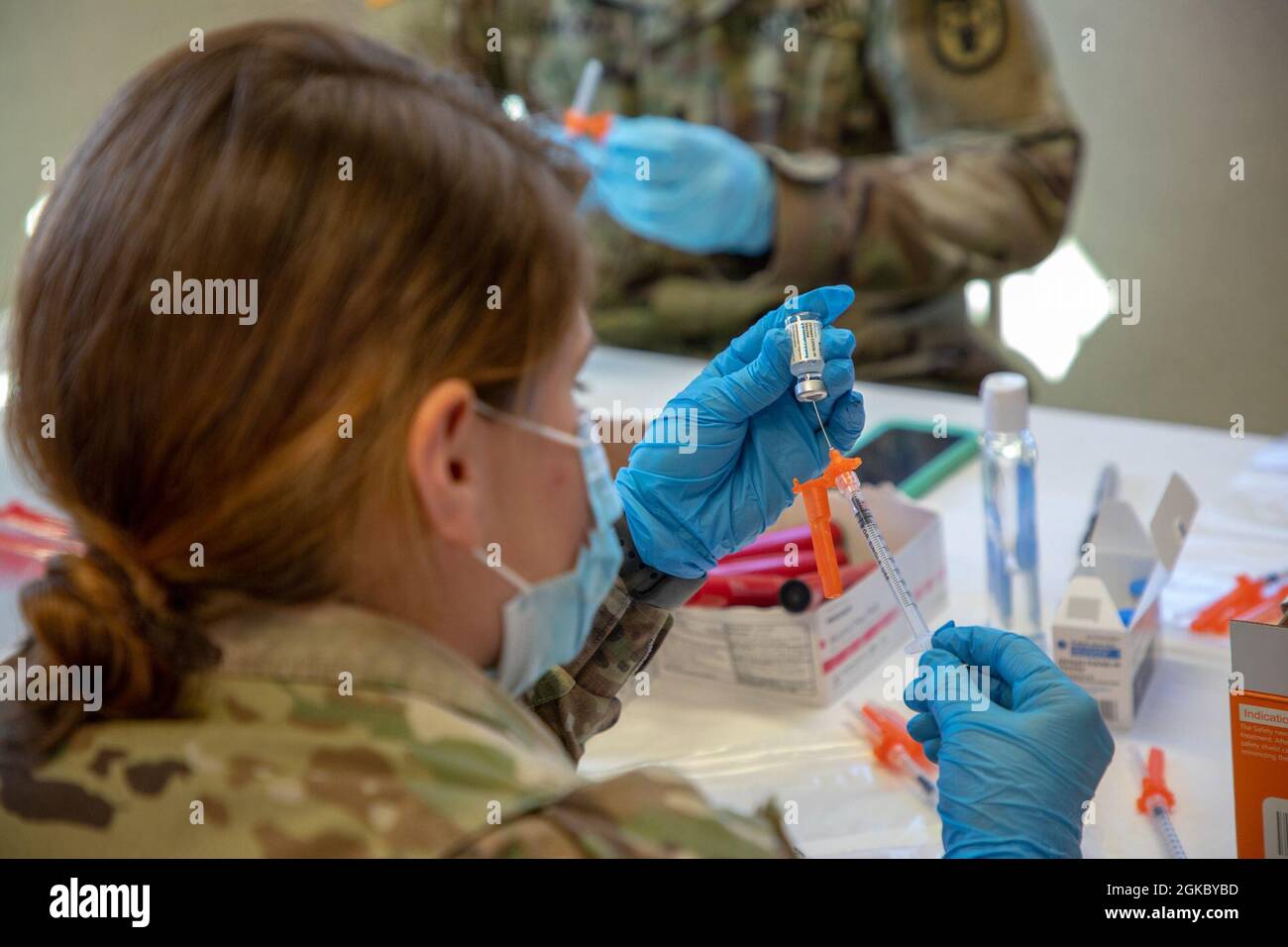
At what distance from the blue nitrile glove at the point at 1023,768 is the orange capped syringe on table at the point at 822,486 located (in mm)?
133

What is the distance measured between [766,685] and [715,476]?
22cm

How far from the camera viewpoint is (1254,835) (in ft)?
2.73

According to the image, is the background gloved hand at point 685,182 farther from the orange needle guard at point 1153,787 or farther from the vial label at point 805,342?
the orange needle guard at point 1153,787

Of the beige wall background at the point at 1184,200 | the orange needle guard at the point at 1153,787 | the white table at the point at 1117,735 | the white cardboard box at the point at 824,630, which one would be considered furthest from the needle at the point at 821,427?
the beige wall background at the point at 1184,200

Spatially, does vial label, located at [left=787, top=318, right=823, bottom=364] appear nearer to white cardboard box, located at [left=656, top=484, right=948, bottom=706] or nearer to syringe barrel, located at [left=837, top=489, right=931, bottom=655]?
syringe barrel, located at [left=837, top=489, right=931, bottom=655]

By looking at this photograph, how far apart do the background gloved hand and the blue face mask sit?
109 cm

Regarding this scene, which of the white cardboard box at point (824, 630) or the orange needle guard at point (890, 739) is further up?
the white cardboard box at point (824, 630)

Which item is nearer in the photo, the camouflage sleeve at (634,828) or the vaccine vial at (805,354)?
the camouflage sleeve at (634,828)

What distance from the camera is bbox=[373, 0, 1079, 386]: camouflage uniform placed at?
1899 mm

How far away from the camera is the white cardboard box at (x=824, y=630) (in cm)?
109

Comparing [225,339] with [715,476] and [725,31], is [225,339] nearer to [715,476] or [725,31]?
[715,476]

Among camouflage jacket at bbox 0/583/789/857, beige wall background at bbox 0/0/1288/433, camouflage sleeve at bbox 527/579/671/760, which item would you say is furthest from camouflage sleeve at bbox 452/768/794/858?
beige wall background at bbox 0/0/1288/433

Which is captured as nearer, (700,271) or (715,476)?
(715,476)

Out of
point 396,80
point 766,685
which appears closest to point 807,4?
point 766,685
